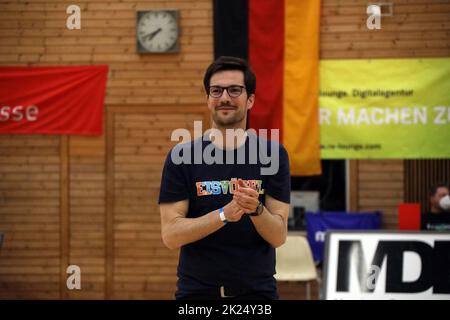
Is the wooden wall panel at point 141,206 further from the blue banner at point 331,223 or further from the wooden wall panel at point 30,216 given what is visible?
the blue banner at point 331,223

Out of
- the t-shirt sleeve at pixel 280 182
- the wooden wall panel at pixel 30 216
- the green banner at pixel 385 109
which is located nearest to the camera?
the t-shirt sleeve at pixel 280 182

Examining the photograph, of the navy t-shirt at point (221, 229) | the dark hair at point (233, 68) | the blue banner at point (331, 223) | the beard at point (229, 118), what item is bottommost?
the blue banner at point (331, 223)

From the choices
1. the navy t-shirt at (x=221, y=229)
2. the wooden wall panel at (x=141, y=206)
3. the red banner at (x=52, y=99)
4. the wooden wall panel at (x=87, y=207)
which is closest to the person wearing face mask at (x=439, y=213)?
the wooden wall panel at (x=141, y=206)

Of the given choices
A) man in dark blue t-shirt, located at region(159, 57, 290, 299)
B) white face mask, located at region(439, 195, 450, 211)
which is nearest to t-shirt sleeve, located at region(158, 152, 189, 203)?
man in dark blue t-shirt, located at region(159, 57, 290, 299)

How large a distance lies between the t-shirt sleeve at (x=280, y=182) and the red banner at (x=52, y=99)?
6.95 m

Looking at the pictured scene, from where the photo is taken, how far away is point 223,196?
296cm

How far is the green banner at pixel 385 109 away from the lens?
9.29m

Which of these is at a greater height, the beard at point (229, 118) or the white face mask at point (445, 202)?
the beard at point (229, 118)

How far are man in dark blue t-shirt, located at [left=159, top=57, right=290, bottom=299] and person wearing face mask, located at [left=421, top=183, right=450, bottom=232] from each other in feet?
19.6

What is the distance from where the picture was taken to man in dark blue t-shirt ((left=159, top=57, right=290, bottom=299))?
2.96 metres

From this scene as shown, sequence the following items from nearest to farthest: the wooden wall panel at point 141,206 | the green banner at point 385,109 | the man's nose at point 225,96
Answer: the man's nose at point 225,96, the green banner at point 385,109, the wooden wall panel at point 141,206

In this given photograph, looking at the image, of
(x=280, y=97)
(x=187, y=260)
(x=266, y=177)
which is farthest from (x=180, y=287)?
(x=280, y=97)

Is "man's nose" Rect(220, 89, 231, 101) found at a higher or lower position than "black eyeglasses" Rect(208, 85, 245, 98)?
lower

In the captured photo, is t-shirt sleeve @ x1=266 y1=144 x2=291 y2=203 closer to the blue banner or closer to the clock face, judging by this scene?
the blue banner
